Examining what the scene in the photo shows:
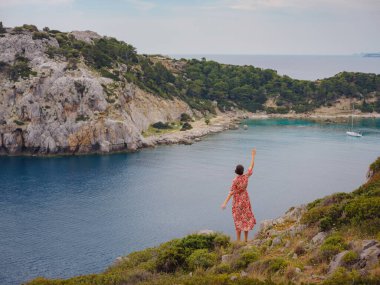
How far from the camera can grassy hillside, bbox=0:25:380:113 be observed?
15266cm

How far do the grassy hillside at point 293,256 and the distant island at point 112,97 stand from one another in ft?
288

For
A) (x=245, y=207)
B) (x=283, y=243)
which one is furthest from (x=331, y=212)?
(x=245, y=207)

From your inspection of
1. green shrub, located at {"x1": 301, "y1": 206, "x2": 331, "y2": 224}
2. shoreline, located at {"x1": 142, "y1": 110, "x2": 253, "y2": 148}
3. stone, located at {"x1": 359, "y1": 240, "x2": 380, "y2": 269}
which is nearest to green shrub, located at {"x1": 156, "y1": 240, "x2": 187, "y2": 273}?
green shrub, located at {"x1": 301, "y1": 206, "x2": 331, "y2": 224}

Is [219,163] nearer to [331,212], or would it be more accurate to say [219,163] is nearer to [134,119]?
[134,119]

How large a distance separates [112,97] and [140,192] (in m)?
46.3

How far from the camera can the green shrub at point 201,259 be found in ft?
68.3

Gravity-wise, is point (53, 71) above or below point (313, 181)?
above

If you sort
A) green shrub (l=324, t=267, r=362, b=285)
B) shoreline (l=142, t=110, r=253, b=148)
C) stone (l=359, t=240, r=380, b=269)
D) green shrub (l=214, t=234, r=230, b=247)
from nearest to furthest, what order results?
green shrub (l=324, t=267, r=362, b=285) → stone (l=359, t=240, r=380, b=269) → green shrub (l=214, t=234, r=230, b=247) → shoreline (l=142, t=110, r=253, b=148)

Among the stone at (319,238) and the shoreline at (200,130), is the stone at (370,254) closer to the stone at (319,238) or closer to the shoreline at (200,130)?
the stone at (319,238)

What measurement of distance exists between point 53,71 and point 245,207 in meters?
104

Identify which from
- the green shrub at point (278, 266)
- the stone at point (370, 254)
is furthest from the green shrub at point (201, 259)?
the stone at point (370, 254)

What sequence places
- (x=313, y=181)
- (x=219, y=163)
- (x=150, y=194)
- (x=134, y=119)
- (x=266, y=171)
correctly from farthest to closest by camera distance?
(x=134, y=119), (x=219, y=163), (x=266, y=171), (x=313, y=181), (x=150, y=194)

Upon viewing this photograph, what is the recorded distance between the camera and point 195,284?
1669cm

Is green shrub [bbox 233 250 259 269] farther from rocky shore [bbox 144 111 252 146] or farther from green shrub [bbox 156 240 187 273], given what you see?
rocky shore [bbox 144 111 252 146]
